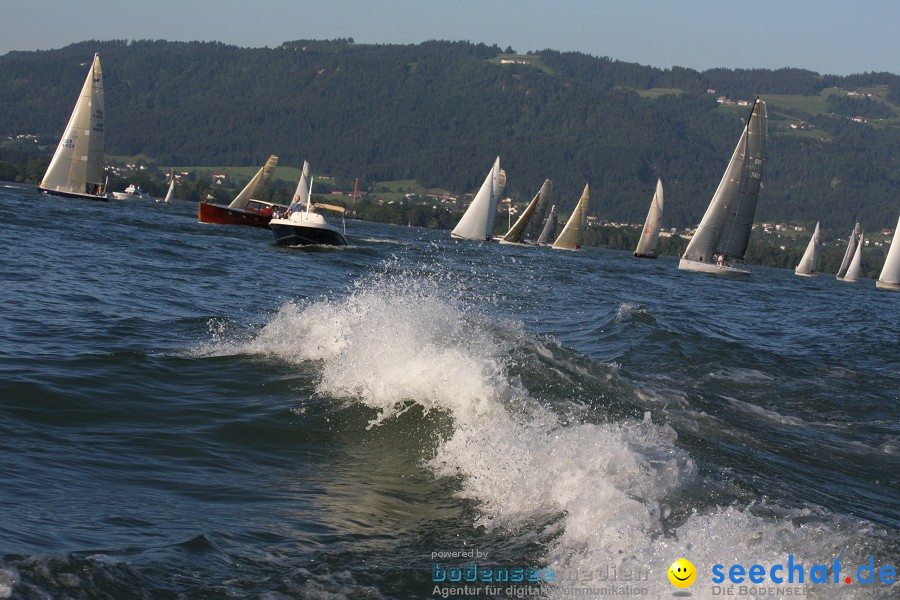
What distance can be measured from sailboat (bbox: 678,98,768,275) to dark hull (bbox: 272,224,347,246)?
85.3 ft

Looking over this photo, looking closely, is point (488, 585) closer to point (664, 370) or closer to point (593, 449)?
point (593, 449)

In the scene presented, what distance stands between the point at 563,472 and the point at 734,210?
54.3 meters

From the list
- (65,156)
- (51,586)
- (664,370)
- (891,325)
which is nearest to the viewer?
(51,586)

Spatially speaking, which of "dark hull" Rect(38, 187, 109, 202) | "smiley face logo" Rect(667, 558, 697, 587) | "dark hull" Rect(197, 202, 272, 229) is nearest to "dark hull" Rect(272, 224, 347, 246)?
"dark hull" Rect(197, 202, 272, 229)

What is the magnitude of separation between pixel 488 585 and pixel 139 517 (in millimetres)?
2300

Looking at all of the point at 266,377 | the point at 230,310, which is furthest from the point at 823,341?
the point at 266,377

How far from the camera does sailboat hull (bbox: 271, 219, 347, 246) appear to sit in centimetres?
3928

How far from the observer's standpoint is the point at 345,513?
700 centimetres

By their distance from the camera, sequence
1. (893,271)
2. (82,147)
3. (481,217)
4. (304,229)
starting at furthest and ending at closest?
(481,217) < (893,271) < (82,147) < (304,229)

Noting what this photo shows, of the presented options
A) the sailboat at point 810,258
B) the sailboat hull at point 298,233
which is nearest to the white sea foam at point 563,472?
→ the sailboat hull at point 298,233

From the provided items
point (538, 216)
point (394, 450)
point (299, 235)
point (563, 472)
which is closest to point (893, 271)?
point (538, 216)

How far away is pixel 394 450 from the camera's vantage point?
9.00m

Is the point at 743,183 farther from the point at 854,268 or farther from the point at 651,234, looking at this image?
the point at 854,268

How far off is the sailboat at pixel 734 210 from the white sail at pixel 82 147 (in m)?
36.7
